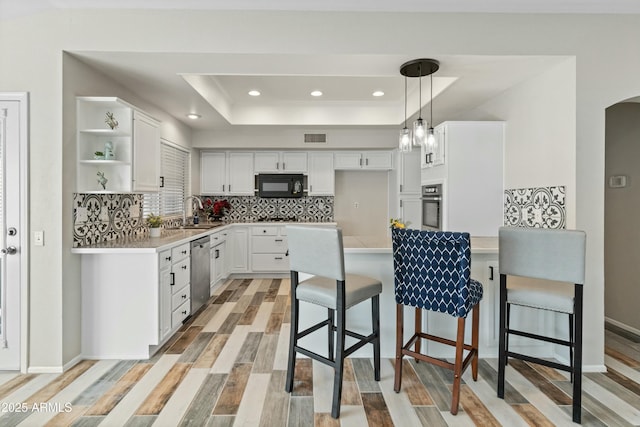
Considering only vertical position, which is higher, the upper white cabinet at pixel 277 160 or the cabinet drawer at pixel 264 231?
the upper white cabinet at pixel 277 160

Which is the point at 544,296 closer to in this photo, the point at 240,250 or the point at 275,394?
the point at 275,394

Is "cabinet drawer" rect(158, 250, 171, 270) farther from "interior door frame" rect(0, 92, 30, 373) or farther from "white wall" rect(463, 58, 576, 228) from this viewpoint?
"white wall" rect(463, 58, 576, 228)

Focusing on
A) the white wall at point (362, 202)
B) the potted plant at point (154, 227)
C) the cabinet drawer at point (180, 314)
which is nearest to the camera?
the cabinet drawer at point (180, 314)

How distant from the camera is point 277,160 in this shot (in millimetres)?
5695

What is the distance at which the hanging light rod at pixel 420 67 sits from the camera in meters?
2.60

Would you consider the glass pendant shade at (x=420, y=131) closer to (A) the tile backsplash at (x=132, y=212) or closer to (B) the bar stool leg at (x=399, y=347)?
(B) the bar stool leg at (x=399, y=347)

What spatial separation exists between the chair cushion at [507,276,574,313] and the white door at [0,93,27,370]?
135 inches

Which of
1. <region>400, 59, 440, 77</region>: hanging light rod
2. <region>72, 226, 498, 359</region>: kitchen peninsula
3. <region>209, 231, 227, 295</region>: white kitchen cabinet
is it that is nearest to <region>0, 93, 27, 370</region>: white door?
<region>72, 226, 498, 359</region>: kitchen peninsula

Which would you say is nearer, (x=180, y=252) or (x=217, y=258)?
(x=180, y=252)

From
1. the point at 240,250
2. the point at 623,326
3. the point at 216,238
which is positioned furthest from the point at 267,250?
the point at 623,326

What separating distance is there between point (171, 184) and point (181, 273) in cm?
183

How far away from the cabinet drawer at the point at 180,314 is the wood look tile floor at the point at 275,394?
0.27 metres

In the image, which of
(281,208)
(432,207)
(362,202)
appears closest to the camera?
(432,207)

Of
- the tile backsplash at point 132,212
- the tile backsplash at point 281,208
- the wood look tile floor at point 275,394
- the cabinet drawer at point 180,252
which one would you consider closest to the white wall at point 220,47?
the tile backsplash at point 132,212
